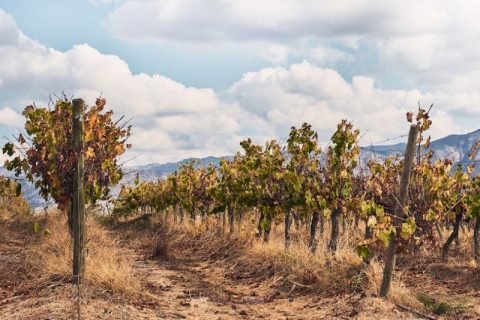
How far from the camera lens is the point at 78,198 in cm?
852

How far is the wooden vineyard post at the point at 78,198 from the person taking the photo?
8.54 metres

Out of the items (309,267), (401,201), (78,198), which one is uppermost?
(78,198)

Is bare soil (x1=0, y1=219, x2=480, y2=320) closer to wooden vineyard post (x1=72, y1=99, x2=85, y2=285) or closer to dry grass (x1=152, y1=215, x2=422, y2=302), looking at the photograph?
dry grass (x1=152, y1=215, x2=422, y2=302)

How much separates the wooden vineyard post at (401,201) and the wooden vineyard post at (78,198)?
17.0 ft

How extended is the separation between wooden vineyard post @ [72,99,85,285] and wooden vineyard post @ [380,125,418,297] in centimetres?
519

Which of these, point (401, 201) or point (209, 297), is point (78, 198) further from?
point (401, 201)

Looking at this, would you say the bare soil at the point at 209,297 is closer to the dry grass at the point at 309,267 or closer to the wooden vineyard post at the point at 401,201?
the dry grass at the point at 309,267

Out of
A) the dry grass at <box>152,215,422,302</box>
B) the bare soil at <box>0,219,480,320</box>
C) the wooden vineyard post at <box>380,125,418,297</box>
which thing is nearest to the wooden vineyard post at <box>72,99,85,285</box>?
the bare soil at <box>0,219,480,320</box>

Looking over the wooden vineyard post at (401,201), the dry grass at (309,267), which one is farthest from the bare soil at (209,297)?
the wooden vineyard post at (401,201)

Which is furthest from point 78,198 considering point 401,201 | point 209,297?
point 401,201

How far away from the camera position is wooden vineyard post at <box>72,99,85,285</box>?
28.0 feet

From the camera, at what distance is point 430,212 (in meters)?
9.01

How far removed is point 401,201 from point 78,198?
5.42 meters

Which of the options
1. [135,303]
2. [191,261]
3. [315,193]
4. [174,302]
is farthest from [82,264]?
[191,261]
